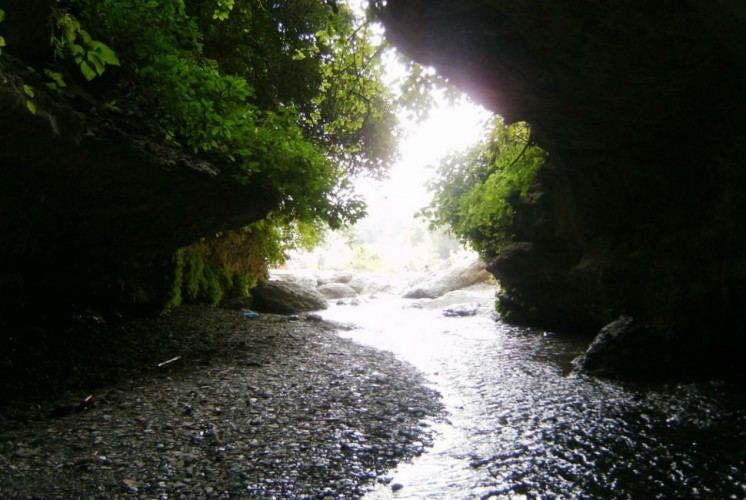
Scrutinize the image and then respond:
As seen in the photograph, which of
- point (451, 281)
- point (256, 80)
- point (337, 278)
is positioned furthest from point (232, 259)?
point (337, 278)

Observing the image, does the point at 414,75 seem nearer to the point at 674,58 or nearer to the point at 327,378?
the point at 674,58

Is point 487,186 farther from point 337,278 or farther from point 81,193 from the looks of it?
point 337,278

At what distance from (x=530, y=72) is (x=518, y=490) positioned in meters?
5.32

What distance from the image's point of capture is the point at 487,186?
14.8 m

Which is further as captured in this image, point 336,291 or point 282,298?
point 336,291

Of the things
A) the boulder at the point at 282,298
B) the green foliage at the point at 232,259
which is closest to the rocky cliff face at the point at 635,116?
the green foliage at the point at 232,259

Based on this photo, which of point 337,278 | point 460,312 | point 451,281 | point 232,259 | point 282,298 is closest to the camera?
point 232,259

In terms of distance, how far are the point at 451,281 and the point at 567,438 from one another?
22.6m

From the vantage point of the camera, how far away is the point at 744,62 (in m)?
5.65

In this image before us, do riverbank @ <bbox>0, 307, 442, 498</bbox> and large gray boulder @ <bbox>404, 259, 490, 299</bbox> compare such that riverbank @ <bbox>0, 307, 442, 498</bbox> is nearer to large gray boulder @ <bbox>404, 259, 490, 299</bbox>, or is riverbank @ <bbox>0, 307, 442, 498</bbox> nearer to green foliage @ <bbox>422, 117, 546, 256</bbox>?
green foliage @ <bbox>422, 117, 546, 256</bbox>

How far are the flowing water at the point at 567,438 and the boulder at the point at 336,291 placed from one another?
19033 millimetres

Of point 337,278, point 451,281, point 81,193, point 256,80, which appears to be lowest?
point 337,278

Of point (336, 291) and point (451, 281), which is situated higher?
point (451, 281)

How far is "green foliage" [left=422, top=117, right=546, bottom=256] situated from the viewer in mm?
12805
